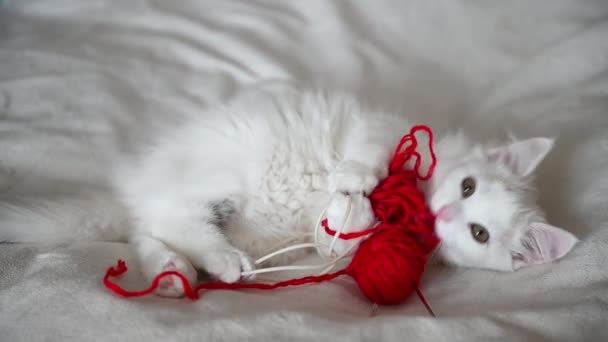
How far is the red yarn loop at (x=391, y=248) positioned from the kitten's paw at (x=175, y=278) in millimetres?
23

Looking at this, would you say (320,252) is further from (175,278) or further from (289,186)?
(175,278)

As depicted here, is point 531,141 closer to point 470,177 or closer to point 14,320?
point 470,177

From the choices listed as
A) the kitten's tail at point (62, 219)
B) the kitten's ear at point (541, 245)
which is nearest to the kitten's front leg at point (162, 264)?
the kitten's tail at point (62, 219)

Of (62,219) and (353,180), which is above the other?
(353,180)

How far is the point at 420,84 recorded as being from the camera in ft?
6.85

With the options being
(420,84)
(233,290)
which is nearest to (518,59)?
(420,84)

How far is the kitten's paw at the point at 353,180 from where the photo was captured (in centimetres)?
121

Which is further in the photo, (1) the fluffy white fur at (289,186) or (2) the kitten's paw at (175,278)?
(1) the fluffy white fur at (289,186)

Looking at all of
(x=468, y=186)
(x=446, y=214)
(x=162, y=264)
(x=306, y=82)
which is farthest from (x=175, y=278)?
(x=306, y=82)

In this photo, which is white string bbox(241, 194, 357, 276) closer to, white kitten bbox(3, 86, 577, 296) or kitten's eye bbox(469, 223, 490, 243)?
white kitten bbox(3, 86, 577, 296)

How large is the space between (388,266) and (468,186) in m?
0.39

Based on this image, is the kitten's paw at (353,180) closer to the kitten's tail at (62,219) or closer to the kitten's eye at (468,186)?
the kitten's eye at (468,186)

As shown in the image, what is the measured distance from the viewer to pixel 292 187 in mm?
1391

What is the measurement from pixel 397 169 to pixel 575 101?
1034 mm
